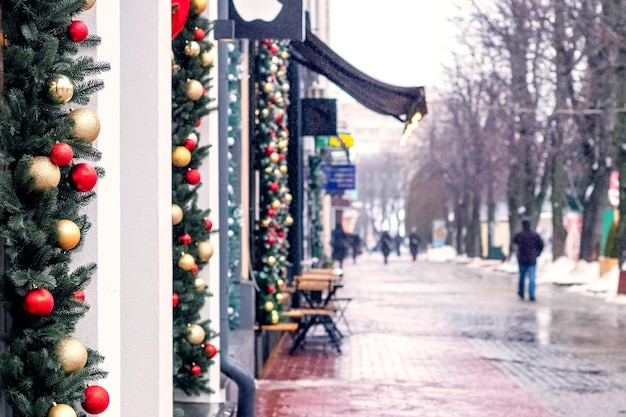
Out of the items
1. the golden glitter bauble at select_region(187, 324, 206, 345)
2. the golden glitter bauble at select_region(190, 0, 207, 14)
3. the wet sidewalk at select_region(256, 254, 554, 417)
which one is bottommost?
the wet sidewalk at select_region(256, 254, 554, 417)

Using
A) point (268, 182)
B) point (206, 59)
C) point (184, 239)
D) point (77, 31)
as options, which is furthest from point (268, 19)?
point (268, 182)

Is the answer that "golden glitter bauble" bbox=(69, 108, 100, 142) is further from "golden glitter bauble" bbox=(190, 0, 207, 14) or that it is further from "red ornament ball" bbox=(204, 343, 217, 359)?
"red ornament ball" bbox=(204, 343, 217, 359)

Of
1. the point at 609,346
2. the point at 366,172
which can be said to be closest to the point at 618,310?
the point at 609,346

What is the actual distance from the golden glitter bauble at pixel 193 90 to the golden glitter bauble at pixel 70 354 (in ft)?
10.4

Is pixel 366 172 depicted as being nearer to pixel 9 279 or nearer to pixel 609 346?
pixel 609 346

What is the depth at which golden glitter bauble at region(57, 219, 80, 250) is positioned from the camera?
11.9 ft

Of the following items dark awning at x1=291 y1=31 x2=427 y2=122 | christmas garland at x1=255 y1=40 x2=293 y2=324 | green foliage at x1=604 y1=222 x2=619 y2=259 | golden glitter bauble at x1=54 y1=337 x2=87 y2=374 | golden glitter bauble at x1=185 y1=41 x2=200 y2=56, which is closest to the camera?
golden glitter bauble at x1=54 y1=337 x2=87 y2=374

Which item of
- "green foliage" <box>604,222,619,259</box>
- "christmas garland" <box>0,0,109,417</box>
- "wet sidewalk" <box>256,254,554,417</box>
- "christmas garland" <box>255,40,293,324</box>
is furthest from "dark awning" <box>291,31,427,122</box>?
"green foliage" <box>604,222,619,259</box>

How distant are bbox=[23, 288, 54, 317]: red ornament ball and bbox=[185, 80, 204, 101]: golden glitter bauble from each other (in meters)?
3.28

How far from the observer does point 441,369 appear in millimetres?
13781

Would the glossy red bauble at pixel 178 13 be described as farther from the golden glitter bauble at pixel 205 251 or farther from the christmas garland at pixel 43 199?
the christmas garland at pixel 43 199

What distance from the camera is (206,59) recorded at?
22.8ft

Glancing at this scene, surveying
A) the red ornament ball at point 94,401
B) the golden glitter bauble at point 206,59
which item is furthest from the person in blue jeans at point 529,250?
the red ornament ball at point 94,401

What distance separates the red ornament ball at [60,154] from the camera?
3611 millimetres
